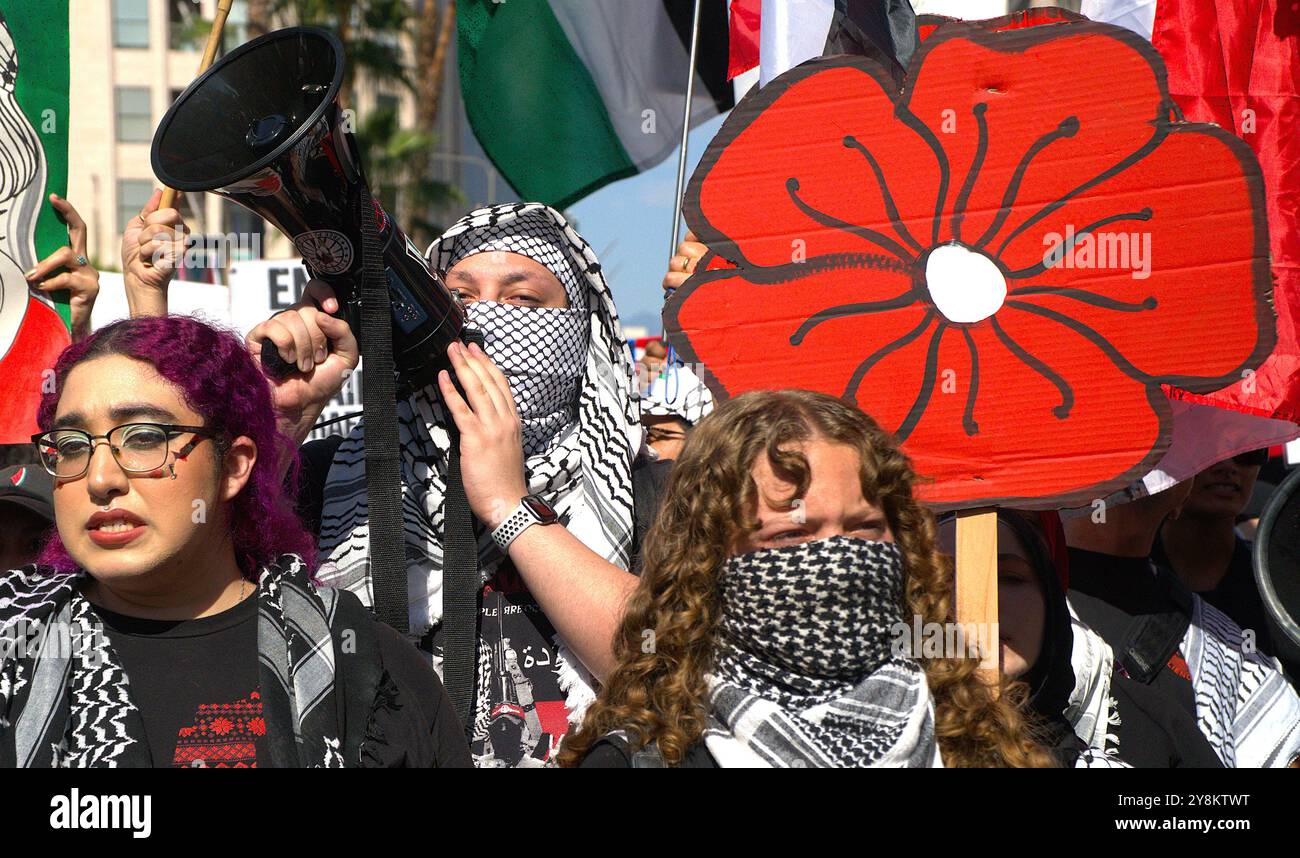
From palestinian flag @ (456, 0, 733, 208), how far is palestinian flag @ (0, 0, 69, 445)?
4.30 feet

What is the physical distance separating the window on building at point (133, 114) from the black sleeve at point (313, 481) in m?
35.3

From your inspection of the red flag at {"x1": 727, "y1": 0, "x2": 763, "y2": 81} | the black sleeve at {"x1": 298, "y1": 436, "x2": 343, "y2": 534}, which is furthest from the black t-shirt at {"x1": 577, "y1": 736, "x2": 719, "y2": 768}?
the red flag at {"x1": 727, "y1": 0, "x2": 763, "y2": 81}

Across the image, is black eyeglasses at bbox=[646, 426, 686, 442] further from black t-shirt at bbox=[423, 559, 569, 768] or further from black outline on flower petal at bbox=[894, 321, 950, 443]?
black outline on flower petal at bbox=[894, 321, 950, 443]

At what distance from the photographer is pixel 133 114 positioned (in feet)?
117

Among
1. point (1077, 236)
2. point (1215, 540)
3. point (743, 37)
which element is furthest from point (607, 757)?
point (743, 37)

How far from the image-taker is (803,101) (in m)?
2.43

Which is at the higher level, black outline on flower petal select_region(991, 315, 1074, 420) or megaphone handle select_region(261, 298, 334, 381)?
megaphone handle select_region(261, 298, 334, 381)

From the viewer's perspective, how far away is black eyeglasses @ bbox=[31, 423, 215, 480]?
6.38 feet

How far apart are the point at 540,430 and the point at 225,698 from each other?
92 centimetres

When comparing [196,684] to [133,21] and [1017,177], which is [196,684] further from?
[133,21]

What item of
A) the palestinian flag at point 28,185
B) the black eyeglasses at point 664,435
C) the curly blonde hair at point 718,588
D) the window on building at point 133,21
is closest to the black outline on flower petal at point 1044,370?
the curly blonde hair at point 718,588
